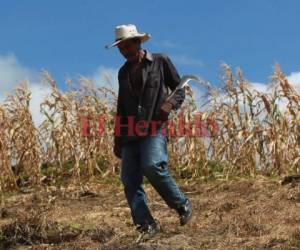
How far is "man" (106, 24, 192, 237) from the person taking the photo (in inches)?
188

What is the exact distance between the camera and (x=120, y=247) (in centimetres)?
453

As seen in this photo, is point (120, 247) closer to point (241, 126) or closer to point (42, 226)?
point (42, 226)

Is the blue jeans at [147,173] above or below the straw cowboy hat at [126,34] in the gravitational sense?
below

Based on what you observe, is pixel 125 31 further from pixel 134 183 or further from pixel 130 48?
pixel 134 183

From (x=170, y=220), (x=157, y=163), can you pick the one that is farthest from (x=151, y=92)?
(x=170, y=220)

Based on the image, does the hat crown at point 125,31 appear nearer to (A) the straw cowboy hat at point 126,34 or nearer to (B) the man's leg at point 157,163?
(A) the straw cowboy hat at point 126,34

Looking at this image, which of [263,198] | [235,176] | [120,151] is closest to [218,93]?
[235,176]

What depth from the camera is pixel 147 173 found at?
15.6 feet

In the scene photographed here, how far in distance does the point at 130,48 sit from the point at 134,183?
957mm

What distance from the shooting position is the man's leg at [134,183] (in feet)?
16.2

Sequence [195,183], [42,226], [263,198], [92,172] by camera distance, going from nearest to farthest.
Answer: [42,226] → [263,198] → [195,183] → [92,172]

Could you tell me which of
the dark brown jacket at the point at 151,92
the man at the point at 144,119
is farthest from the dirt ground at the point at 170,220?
the dark brown jacket at the point at 151,92

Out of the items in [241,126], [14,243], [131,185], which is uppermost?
[241,126]

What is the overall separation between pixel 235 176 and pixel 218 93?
1229 millimetres
